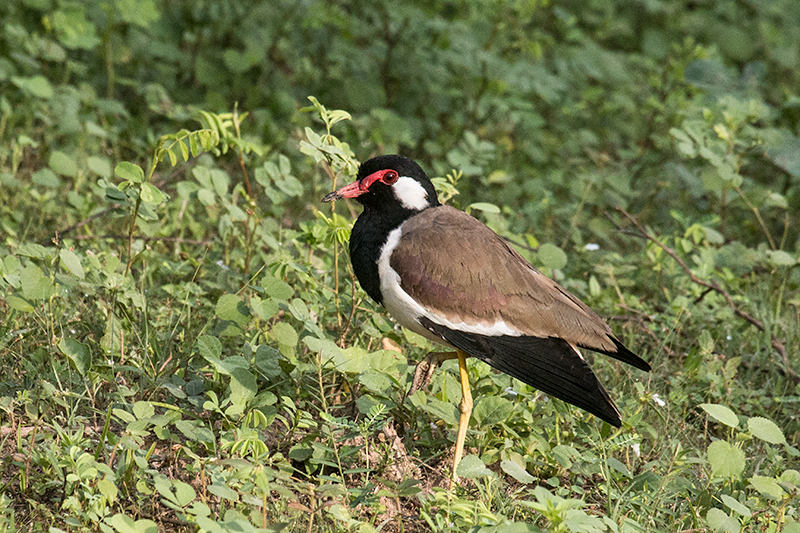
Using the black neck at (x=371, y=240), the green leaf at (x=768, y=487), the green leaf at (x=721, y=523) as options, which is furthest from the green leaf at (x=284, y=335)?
the green leaf at (x=768, y=487)

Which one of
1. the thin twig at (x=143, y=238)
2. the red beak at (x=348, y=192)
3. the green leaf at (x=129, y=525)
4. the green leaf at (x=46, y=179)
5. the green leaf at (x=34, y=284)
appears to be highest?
the red beak at (x=348, y=192)

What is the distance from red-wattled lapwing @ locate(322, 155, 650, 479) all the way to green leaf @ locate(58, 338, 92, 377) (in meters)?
1.00

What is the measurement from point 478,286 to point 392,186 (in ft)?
1.68

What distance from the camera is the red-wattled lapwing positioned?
3.22 meters

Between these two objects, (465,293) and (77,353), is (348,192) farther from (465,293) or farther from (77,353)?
(77,353)

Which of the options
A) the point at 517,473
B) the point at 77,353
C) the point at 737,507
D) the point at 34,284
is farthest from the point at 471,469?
the point at 34,284

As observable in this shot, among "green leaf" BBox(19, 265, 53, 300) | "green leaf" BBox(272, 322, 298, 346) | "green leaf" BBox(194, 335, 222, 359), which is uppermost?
"green leaf" BBox(19, 265, 53, 300)

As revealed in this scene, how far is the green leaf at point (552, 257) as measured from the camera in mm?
4297

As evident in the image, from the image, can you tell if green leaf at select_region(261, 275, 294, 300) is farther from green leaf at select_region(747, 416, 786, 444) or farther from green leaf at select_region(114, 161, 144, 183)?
green leaf at select_region(747, 416, 786, 444)

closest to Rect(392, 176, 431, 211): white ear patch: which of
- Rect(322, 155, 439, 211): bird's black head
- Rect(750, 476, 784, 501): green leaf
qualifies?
Rect(322, 155, 439, 211): bird's black head

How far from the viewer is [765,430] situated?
10.0 feet

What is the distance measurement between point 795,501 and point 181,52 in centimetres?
470

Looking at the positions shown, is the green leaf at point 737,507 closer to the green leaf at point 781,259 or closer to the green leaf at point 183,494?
the green leaf at point 183,494

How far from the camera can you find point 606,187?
19.1 ft
